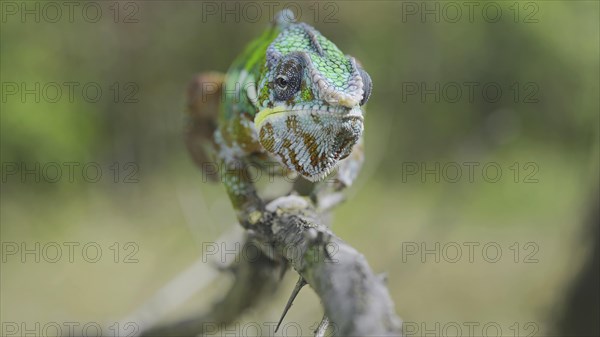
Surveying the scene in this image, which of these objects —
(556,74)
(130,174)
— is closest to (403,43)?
(556,74)
